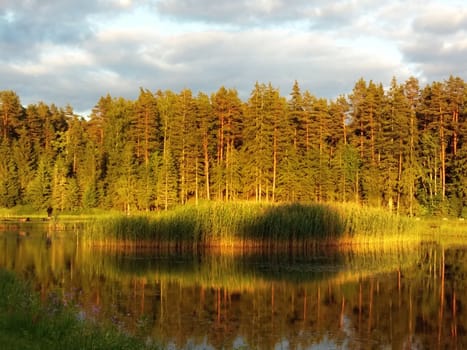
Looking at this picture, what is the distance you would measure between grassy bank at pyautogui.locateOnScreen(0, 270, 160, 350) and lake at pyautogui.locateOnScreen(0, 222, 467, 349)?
39.6 inches

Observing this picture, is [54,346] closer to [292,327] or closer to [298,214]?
[292,327]

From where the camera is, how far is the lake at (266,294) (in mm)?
14000

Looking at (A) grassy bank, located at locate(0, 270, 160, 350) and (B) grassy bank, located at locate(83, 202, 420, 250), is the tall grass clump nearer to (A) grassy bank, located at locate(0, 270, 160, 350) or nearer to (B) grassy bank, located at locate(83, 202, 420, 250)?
(B) grassy bank, located at locate(83, 202, 420, 250)

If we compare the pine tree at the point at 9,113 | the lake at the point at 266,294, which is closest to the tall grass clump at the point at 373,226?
the lake at the point at 266,294

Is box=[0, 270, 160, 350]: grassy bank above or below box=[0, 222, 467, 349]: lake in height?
above

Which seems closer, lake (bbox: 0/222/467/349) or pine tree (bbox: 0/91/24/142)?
lake (bbox: 0/222/467/349)

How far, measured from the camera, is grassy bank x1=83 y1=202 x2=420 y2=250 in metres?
29.9

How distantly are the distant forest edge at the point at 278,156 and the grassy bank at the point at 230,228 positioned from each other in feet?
81.7

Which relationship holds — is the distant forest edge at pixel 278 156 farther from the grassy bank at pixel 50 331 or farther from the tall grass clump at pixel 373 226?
the grassy bank at pixel 50 331

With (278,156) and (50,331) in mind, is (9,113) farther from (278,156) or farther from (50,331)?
(50,331)

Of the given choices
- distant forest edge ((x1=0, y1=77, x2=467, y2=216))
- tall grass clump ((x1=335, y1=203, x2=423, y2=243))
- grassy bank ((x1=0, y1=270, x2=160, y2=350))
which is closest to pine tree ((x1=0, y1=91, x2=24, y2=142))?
distant forest edge ((x1=0, y1=77, x2=467, y2=216))

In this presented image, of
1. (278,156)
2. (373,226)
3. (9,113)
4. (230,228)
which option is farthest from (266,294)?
(9,113)

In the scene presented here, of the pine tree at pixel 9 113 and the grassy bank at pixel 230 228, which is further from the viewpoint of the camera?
the pine tree at pixel 9 113

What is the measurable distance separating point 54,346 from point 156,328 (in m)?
5.29
